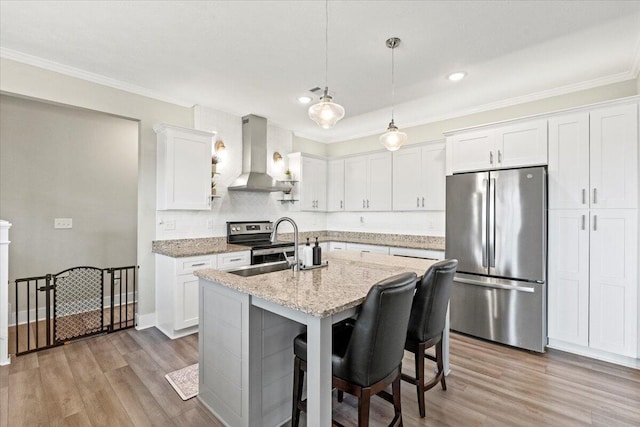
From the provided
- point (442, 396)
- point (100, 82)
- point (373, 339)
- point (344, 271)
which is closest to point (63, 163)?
point (100, 82)

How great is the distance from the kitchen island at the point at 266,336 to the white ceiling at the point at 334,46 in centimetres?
187

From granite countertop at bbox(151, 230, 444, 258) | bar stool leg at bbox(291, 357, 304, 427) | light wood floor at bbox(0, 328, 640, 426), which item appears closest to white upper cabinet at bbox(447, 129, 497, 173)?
granite countertop at bbox(151, 230, 444, 258)

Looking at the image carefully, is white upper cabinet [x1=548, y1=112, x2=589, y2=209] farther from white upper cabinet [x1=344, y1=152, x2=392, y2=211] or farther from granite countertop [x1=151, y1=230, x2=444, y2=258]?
white upper cabinet [x1=344, y1=152, x2=392, y2=211]

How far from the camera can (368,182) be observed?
5141 mm

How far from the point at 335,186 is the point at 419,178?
5.26 feet

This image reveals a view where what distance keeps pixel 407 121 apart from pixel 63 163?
490 cm

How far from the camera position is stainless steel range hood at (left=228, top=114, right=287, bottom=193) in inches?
176

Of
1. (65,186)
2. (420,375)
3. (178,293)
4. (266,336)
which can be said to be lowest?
(420,375)

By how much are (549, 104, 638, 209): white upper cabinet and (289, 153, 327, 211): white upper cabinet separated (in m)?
3.35

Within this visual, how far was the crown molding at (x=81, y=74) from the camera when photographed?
9.29 feet

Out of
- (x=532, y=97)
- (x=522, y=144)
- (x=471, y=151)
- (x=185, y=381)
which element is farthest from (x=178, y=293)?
(x=532, y=97)

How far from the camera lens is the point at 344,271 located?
230cm

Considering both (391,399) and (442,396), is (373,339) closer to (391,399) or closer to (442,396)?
(391,399)

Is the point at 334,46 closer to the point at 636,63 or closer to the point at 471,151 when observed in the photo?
the point at 471,151
